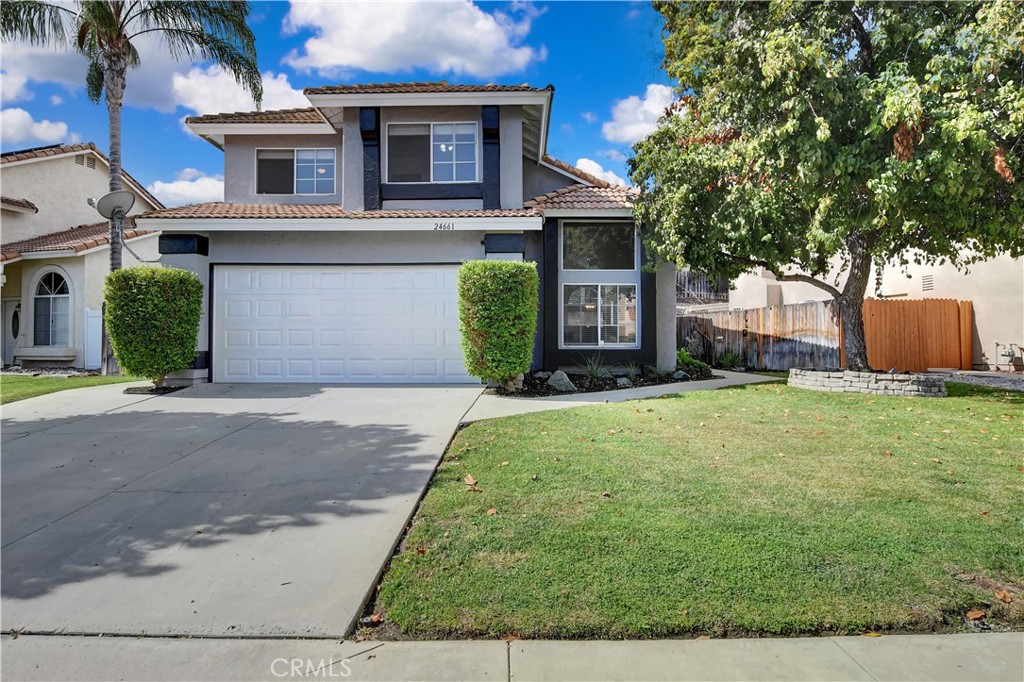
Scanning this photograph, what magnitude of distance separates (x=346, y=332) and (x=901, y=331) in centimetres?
1486

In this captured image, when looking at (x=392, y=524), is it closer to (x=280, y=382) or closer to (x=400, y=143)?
(x=280, y=382)

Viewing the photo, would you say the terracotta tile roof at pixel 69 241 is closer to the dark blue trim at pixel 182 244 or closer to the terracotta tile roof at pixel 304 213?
the terracotta tile roof at pixel 304 213

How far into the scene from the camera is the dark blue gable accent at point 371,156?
12602 millimetres

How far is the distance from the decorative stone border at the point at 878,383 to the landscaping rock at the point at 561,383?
15.3 feet

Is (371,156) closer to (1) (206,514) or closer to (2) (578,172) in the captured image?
(2) (578,172)

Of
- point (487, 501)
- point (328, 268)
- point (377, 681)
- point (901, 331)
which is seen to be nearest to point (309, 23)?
point (328, 268)

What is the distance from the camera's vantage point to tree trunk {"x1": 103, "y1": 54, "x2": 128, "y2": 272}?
44.3 ft

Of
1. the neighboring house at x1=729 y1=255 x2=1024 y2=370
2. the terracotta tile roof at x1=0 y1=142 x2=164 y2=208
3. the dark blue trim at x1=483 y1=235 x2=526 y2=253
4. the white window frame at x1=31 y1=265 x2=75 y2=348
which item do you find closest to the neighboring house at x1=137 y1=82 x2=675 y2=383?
the dark blue trim at x1=483 y1=235 x2=526 y2=253

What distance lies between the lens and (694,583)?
3281 millimetres

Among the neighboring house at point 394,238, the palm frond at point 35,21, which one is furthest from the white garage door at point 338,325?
the palm frond at point 35,21

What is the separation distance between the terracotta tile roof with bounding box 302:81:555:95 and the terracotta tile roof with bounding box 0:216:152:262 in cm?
740

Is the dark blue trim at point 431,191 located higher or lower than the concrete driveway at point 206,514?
higher

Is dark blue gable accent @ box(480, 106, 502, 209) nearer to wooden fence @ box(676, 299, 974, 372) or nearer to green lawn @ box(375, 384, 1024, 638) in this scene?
green lawn @ box(375, 384, 1024, 638)

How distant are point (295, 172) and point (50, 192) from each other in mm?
12834
